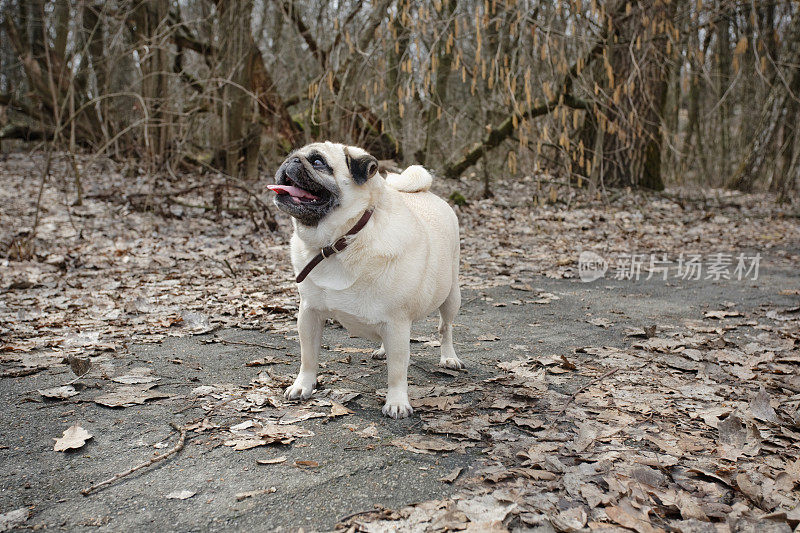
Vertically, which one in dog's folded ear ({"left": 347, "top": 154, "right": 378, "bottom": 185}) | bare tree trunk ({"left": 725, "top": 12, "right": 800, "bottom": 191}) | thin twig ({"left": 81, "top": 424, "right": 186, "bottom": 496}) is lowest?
thin twig ({"left": 81, "top": 424, "right": 186, "bottom": 496})

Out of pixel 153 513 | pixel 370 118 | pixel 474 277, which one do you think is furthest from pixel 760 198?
pixel 153 513

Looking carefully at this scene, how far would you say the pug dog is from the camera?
3025mm

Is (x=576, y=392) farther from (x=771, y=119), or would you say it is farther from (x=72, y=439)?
(x=771, y=119)

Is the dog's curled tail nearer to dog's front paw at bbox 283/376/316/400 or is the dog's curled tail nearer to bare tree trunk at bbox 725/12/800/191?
A: dog's front paw at bbox 283/376/316/400

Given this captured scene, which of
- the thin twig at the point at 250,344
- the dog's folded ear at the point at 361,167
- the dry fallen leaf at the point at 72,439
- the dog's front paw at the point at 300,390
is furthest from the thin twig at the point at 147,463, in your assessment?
the dog's folded ear at the point at 361,167

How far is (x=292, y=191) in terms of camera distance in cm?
298

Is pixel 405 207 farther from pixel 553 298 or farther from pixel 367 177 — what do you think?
pixel 553 298

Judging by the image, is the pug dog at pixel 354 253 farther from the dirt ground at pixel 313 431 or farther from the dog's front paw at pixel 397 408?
the dirt ground at pixel 313 431

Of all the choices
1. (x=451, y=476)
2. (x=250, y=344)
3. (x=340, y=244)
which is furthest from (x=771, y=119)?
(x=451, y=476)

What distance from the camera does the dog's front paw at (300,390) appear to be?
3393 millimetres

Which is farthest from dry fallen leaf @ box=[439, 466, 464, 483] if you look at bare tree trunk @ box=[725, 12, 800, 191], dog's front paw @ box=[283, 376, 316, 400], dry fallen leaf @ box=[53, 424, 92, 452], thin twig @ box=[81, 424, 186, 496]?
bare tree trunk @ box=[725, 12, 800, 191]

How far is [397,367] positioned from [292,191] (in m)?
1.03

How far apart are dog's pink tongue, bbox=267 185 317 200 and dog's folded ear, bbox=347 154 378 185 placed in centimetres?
22

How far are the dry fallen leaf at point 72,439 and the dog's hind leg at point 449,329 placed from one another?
2.06m
